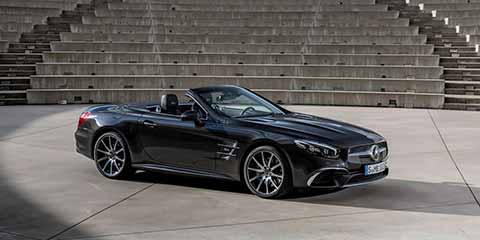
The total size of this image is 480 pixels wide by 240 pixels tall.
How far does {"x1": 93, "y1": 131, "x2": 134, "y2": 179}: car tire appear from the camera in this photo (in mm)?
8477

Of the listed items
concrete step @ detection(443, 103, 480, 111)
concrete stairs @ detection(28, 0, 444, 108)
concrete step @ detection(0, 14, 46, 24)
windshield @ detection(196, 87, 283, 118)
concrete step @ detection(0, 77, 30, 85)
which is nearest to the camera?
windshield @ detection(196, 87, 283, 118)

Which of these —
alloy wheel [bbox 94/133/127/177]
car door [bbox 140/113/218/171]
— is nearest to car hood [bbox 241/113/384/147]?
car door [bbox 140/113/218/171]

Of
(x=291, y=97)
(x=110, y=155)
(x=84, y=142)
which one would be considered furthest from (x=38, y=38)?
(x=110, y=155)

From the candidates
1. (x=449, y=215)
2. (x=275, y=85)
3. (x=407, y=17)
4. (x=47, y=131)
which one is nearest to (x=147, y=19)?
(x=275, y=85)

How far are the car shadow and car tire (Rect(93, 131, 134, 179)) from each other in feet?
0.66

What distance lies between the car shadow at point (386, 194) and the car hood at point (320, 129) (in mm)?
584

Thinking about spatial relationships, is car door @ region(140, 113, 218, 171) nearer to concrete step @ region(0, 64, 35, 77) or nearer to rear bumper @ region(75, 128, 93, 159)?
rear bumper @ region(75, 128, 93, 159)

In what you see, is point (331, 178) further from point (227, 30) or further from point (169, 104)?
point (227, 30)

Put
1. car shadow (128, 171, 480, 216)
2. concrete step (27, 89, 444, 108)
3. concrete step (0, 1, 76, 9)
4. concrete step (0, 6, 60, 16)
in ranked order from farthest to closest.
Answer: concrete step (0, 1, 76, 9), concrete step (0, 6, 60, 16), concrete step (27, 89, 444, 108), car shadow (128, 171, 480, 216)

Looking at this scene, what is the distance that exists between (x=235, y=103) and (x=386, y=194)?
1.98m

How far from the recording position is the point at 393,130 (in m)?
13.3

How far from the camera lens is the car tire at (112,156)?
27.8ft

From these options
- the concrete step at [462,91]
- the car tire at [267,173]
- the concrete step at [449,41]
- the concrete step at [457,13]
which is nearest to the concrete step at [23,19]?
the concrete step at [449,41]

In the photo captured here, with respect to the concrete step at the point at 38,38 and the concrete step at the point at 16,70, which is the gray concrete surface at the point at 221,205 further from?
the concrete step at the point at 38,38
